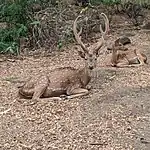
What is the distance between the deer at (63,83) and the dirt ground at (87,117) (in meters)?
0.17

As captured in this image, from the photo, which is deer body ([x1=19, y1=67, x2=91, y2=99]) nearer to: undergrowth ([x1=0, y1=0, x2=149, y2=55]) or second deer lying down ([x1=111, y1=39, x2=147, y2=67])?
second deer lying down ([x1=111, y1=39, x2=147, y2=67])

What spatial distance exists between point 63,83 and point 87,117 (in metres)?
1.35

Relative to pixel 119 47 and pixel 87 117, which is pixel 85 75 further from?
pixel 119 47

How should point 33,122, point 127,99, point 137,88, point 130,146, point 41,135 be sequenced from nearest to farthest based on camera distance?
point 130,146, point 41,135, point 33,122, point 127,99, point 137,88

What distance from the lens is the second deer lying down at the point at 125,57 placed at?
9.88 metres

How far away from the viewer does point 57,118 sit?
6.71 meters

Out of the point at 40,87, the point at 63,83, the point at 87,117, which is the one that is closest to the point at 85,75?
the point at 63,83

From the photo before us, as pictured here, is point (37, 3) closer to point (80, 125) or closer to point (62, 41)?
point (62, 41)

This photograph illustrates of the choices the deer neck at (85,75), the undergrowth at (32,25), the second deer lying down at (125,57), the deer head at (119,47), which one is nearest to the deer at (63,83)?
the deer neck at (85,75)

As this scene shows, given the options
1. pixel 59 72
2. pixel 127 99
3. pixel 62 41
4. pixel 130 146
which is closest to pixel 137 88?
pixel 127 99

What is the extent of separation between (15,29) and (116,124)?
18.6 ft

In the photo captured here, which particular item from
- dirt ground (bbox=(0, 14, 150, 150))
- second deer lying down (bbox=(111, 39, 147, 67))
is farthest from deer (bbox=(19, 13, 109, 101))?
second deer lying down (bbox=(111, 39, 147, 67))

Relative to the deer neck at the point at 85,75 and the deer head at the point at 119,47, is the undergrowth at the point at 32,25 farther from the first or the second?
the deer neck at the point at 85,75

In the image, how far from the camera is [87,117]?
6680 millimetres
